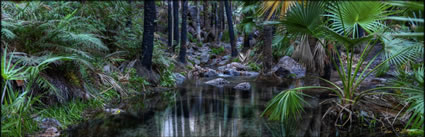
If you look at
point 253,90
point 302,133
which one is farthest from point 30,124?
point 253,90

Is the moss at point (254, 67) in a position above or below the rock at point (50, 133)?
below

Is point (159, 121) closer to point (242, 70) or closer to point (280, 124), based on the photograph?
point (280, 124)

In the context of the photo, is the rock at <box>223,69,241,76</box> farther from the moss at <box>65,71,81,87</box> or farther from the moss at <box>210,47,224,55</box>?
the moss at <box>65,71,81,87</box>

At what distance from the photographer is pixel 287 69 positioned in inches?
547

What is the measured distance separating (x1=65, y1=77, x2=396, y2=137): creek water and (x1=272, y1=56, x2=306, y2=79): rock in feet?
19.9

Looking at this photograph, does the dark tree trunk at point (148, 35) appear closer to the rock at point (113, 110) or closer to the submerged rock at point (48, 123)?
the rock at point (113, 110)

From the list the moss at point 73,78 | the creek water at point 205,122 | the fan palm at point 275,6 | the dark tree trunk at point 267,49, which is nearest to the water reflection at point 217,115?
the creek water at point 205,122

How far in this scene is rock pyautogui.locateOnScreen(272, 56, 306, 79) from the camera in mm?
13789

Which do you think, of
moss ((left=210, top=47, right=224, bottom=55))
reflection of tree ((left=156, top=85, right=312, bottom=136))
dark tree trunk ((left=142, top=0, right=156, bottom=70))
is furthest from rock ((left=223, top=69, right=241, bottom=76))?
moss ((left=210, top=47, right=224, bottom=55))

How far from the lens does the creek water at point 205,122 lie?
15.6ft

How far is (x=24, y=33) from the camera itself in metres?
5.77

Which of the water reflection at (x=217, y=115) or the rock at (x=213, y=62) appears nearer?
the water reflection at (x=217, y=115)

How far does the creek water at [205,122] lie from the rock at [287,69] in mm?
6075

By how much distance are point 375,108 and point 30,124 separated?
504 cm
